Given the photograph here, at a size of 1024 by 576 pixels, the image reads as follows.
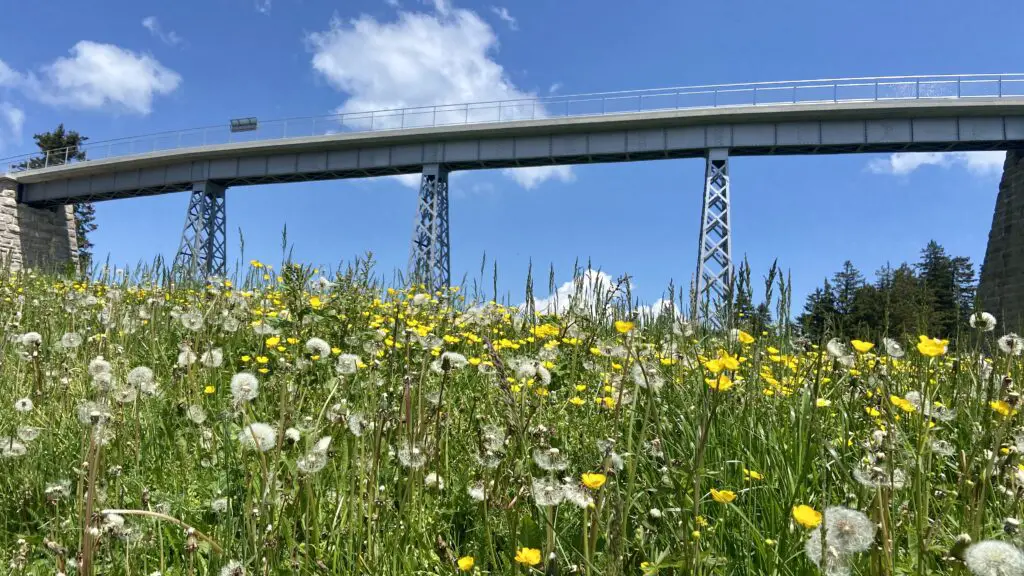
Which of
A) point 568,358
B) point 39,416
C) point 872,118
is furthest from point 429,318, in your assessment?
point 872,118

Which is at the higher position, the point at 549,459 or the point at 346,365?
the point at 346,365

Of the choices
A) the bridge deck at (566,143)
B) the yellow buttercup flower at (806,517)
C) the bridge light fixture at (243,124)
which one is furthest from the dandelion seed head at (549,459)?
the bridge light fixture at (243,124)

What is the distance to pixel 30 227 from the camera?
30.9 metres

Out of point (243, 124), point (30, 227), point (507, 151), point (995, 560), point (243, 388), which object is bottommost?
point (995, 560)

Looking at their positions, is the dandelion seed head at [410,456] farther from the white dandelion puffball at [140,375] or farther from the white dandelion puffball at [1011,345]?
the white dandelion puffball at [1011,345]

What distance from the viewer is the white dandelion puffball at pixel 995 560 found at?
82cm

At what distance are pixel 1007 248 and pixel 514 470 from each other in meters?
24.6

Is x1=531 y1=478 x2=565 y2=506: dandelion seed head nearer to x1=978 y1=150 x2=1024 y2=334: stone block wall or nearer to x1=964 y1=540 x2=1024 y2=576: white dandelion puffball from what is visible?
x1=964 y1=540 x2=1024 y2=576: white dandelion puffball

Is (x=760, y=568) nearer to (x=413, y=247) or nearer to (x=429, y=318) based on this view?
(x=429, y=318)

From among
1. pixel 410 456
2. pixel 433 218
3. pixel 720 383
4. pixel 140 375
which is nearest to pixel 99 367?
pixel 140 375

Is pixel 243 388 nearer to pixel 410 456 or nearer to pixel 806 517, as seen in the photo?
pixel 410 456

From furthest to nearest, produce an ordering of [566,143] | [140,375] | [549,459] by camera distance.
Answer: [566,143], [140,375], [549,459]

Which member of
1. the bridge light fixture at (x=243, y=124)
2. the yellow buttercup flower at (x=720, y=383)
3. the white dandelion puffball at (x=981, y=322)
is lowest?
the yellow buttercup flower at (x=720, y=383)

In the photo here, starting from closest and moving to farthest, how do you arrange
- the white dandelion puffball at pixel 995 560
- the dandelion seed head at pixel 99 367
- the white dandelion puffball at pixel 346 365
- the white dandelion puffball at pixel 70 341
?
1. the white dandelion puffball at pixel 995 560
2. the dandelion seed head at pixel 99 367
3. the white dandelion puffball at pixel 346 365
4. the white dandelion puffball at pixel 70 341
